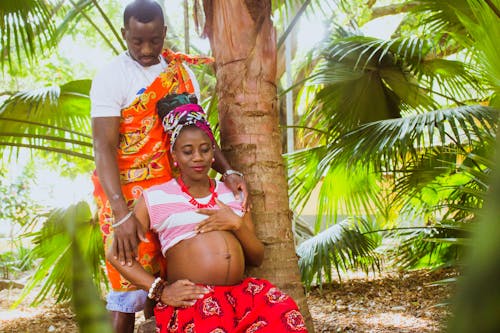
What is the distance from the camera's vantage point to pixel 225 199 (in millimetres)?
2545

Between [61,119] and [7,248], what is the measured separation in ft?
23.1

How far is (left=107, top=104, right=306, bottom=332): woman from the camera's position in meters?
2.28

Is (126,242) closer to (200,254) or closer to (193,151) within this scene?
(200,254)

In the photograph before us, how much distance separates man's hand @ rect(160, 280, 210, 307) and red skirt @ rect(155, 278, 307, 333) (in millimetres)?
20

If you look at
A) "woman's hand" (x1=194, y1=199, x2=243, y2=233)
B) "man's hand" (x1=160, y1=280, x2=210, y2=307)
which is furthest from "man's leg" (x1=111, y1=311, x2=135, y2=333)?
"woman's hand" (x1=194, y1=199, x2=243, y2=233)

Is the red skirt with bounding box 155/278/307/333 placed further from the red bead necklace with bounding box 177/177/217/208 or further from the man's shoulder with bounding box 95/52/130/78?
the man's shoulder with bounding box 95/52/130/78

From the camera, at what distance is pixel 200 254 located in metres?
2.37

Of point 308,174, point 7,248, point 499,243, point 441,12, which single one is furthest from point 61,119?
point 7,248

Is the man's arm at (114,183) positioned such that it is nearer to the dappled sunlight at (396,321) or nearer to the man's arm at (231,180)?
the man's arm at (231,180)

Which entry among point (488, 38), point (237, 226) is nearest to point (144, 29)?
point (237, 226)

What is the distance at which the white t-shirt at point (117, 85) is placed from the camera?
2.45 m

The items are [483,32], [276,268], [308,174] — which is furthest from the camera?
[308,174]

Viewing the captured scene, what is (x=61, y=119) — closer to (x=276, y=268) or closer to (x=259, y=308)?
(x=276, y=268)

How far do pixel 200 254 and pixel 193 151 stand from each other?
0.38 m
